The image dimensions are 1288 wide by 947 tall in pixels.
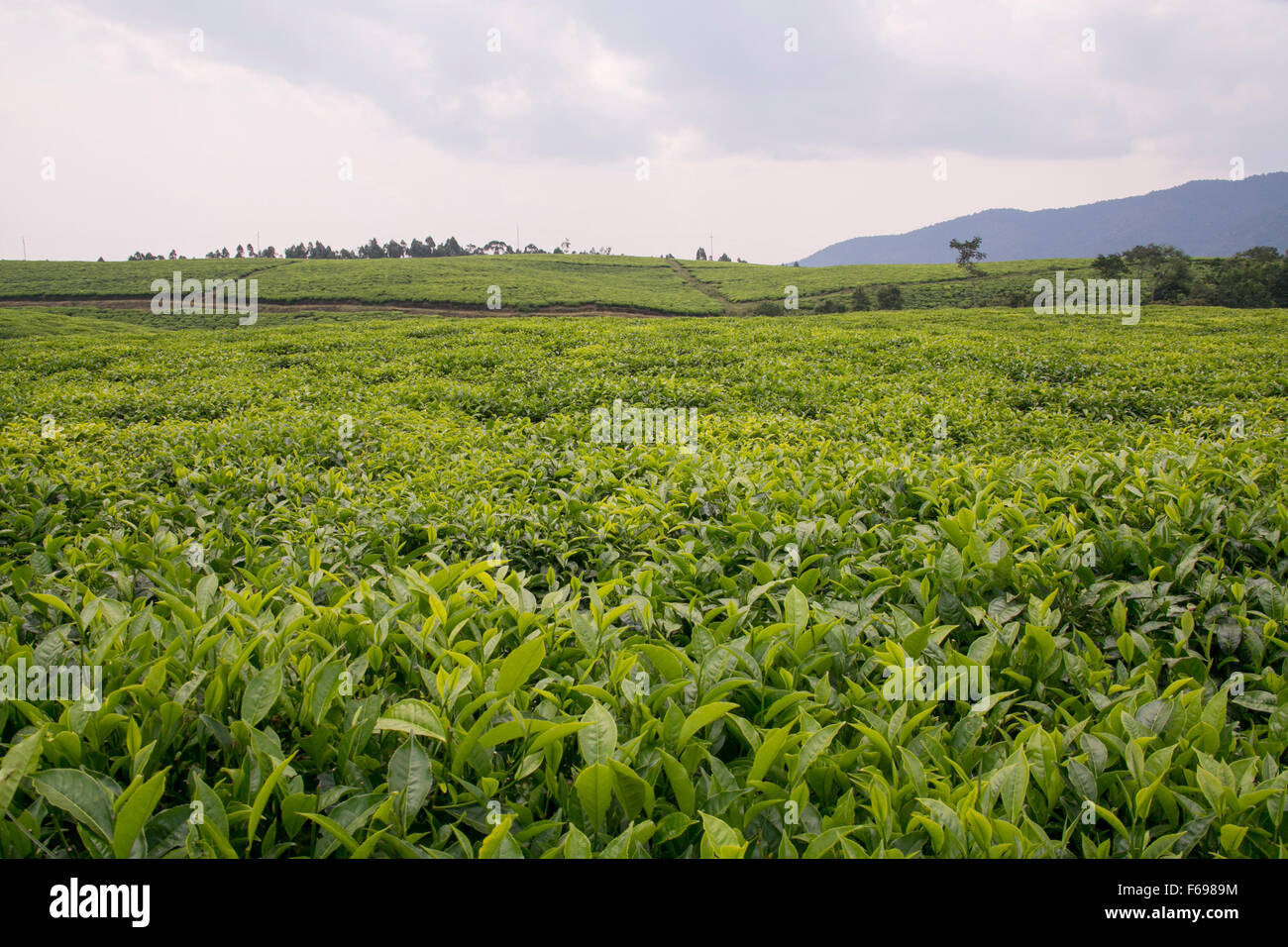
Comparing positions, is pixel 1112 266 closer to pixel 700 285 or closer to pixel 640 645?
pixel 700 285

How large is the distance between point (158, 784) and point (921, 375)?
36.2 ft

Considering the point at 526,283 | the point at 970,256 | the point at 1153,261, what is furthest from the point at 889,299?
the point at 526,283

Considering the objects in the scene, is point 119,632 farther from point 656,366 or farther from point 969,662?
point 656,366

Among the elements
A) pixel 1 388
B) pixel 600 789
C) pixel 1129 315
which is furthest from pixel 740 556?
pixel 1129 315

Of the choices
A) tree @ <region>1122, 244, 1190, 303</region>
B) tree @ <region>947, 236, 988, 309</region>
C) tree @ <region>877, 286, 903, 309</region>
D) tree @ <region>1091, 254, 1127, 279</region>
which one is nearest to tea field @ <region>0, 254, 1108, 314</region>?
tree @ <region>947, 236, 988, 309</region>

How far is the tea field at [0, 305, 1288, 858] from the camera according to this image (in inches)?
66.8

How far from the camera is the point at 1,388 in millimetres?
11438

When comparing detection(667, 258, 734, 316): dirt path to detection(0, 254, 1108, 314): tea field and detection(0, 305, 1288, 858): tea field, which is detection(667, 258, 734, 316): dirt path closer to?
detection(0, 254, 1108, 314): tea field

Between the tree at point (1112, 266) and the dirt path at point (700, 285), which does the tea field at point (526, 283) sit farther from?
the tree at point (1112, 266)

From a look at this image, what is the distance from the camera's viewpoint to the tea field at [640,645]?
1697 millimetres

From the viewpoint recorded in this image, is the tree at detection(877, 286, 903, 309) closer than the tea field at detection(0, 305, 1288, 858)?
No

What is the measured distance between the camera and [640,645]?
2379 millimetres

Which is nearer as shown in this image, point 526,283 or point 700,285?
point 526,283

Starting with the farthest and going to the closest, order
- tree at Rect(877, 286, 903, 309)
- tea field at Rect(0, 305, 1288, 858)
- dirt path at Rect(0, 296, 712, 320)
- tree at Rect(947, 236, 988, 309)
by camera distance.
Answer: tree at Rect(947, 236, 988, 309), dirt path at Rect(0, 296, 712, 320), tree at Rect(877, 286, 903, 309), tea field at Rect(0, 305, 1288, 858)
